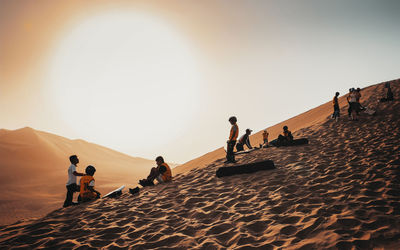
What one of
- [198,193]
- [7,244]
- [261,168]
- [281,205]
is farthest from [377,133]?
[7,244]

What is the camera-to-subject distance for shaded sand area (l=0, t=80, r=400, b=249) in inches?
120

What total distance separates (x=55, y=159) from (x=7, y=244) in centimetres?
2989

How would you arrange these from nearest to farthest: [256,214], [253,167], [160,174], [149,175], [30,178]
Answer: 1. [256,214]
2. [253,167]
3. [160,174]
4. [149,175]
5. [30,178]

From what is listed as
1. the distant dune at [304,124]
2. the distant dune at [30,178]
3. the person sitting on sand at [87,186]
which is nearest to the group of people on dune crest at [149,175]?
the person sitting on sand at [87,186]

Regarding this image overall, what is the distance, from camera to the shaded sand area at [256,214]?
3.04 metres

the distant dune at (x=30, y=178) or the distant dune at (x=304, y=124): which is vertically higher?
the distant dune at (x=30, y=178)

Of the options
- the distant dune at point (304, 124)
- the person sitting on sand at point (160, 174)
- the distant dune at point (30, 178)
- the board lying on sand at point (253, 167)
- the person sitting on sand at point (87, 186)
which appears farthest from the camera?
the distant dune at point (304, 124)

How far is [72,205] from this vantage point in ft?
18.6

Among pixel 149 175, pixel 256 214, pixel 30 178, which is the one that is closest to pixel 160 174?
pixel 149 175

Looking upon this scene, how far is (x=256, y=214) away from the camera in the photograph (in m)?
3.89

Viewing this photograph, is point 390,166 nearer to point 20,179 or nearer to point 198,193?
point 198,193

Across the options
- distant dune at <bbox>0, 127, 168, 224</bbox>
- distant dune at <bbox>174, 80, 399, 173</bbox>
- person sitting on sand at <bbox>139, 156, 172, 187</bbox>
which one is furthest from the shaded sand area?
distant dune at <bbox>0, 127, 168, 224</bbox>

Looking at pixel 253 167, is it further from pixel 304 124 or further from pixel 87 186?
pixel 304 124

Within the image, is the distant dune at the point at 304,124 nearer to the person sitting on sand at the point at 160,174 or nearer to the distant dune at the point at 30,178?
the person sitting on sand at the point at 160,174
